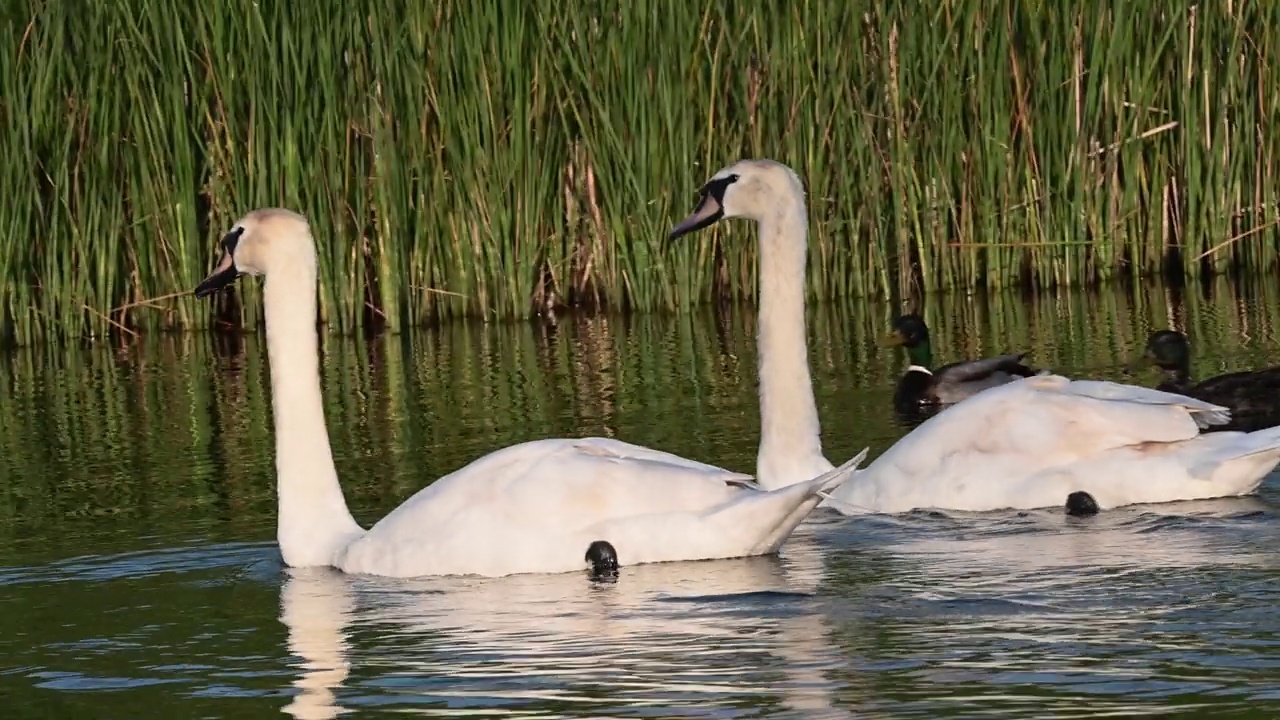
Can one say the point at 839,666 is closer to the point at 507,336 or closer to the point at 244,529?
the point at 244,529

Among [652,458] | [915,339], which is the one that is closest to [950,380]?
[915,339]

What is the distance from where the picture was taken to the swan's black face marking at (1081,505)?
841 cm

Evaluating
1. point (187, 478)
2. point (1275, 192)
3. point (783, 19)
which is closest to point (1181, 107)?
point (1275, 192)

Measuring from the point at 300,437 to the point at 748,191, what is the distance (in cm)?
225

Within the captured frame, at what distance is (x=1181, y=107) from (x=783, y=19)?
2754 mm

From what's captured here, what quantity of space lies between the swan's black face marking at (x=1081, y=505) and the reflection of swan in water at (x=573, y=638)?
1013 millimetres

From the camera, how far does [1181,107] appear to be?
16.0 metres

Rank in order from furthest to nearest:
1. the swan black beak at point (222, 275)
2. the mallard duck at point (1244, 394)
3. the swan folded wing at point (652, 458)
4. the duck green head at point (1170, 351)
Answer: the duck green head at point (1170, 351)
the mallard duck at point (1244, 394)
the swan black beak at point (222, 275)
the swan folded wing at point (652, 458)

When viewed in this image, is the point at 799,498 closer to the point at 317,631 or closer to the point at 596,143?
the point at 317,631

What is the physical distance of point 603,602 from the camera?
23.1 ft

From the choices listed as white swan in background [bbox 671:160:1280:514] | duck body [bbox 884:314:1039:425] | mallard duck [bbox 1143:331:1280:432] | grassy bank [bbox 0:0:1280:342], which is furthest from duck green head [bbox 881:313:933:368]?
white swan in background [bbox 671:160:1280:514]

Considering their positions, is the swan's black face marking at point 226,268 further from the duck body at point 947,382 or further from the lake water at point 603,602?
the duck body at point 947,382

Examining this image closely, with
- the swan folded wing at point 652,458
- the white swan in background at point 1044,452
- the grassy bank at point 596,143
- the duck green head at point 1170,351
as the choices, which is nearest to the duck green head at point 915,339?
the duck green head at point 1170,351

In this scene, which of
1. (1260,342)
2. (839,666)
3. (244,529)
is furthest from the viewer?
(1260,342)
